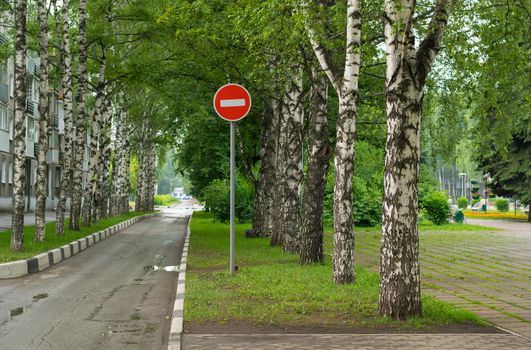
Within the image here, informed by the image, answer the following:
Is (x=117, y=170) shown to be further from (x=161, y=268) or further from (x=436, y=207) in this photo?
(x=161, y=268)

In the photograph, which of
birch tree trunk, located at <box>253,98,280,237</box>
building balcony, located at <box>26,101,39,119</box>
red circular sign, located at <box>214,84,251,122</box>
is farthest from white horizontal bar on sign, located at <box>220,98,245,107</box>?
building balcony, located at <box>26,101,39,119</box>

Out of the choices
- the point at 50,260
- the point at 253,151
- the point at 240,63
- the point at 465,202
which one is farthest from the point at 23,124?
the point at 465,202

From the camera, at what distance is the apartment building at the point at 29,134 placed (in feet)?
145

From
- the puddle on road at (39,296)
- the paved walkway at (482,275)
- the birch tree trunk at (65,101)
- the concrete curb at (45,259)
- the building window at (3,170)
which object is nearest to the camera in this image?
the paved walkway at (482,275)

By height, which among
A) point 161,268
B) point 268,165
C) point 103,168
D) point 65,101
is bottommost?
point 161,268

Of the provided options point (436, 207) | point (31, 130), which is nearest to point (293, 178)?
point (436, 207)

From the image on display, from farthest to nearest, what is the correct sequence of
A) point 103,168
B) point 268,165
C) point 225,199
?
point 225,199 < point 103,168 < point 268,165

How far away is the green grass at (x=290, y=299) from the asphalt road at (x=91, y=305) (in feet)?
1.71

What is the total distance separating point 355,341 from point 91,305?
170 inches

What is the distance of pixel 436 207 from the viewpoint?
41281mm

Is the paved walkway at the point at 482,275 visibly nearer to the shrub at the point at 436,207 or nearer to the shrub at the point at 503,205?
the shrub at the point at 436,207

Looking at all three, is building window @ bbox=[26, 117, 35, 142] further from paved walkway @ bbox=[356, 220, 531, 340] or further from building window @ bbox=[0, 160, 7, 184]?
paved walkway @ bbox=[356, 220, 531, 340]

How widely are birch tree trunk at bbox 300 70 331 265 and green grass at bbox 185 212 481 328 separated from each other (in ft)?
1.30

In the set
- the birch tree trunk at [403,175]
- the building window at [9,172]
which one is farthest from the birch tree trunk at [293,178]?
the building window at [9,172]
